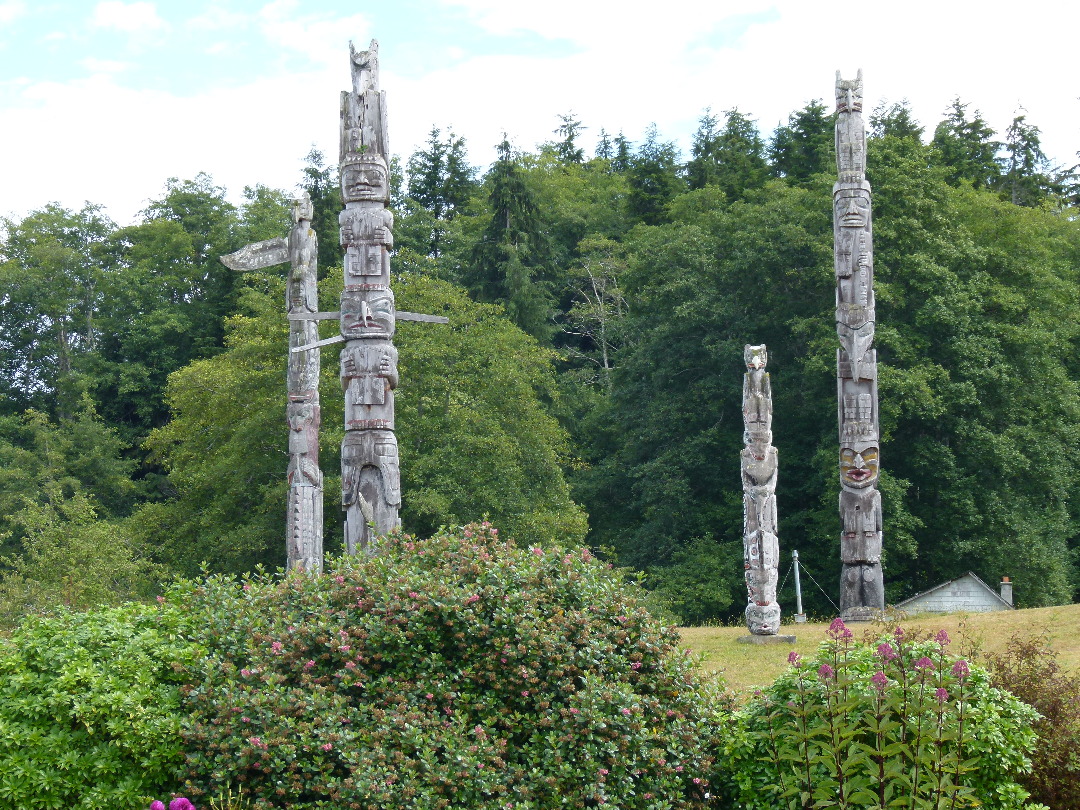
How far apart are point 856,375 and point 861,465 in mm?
1618

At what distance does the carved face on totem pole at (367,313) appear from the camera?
625 inches

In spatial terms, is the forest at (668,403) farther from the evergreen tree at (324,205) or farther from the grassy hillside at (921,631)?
the grassy hillside at (921,631)

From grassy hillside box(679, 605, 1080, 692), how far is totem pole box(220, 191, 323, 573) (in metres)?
6.81

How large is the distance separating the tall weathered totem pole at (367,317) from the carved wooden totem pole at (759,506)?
5.47m

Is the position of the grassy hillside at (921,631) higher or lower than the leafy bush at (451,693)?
lower

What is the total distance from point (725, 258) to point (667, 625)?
1028 inches

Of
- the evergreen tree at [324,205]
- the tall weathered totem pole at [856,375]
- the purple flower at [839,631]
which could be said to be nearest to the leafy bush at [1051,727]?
the purple flower at [839,631]

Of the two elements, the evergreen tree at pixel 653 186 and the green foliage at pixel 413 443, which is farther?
the evergreen tree at pixel 653 186

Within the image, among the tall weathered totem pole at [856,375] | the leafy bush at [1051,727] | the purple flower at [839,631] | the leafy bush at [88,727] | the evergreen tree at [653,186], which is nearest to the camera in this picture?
the purple flower at [839,631]

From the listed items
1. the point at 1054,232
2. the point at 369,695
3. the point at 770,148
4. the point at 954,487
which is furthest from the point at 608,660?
the point at 770,148

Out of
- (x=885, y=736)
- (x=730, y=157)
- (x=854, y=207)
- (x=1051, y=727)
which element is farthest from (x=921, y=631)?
(x=730, y=157)

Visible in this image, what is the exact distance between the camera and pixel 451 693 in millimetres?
7238

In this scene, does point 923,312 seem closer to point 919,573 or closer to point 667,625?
point 919,573

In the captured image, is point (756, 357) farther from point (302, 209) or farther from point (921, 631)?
point (302, 209)
